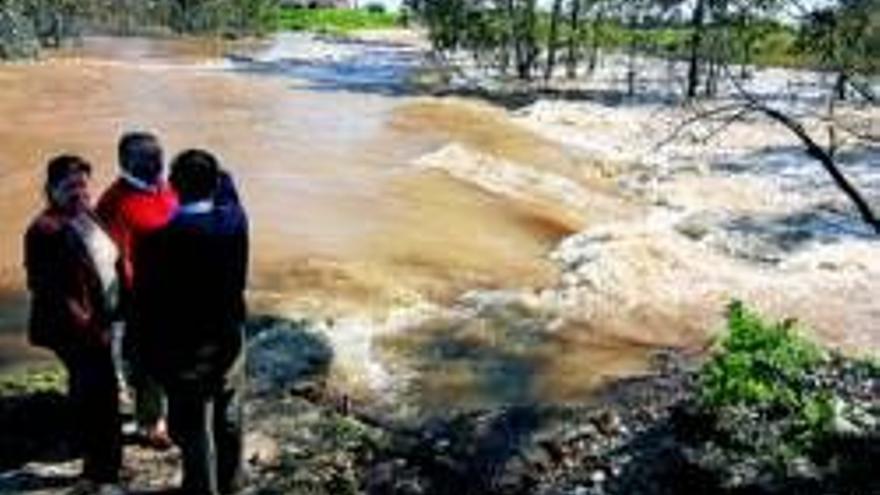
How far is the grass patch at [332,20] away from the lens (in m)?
105

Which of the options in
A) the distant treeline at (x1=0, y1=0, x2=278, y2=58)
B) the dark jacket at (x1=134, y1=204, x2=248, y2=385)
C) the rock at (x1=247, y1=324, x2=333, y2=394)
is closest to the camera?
the dark jacket at (x1=134, y1=204, x2=248, y2=385)

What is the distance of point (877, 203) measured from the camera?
86.3 ft

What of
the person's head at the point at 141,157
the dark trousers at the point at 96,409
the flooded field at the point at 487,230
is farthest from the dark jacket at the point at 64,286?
the flooded field at the point at 487,230

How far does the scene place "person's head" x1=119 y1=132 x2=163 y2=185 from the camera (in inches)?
340

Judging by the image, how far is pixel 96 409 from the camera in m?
8.67

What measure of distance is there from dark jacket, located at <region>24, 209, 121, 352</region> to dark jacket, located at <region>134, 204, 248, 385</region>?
15.4 inches

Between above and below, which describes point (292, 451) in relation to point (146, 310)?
below

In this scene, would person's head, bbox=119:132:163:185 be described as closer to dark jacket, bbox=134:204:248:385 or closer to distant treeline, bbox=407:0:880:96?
dark jacket, bbox=134:204:248:385

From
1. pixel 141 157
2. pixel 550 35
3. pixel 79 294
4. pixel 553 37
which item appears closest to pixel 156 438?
pixel 79 294

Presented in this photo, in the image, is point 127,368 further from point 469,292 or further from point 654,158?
point 654,158

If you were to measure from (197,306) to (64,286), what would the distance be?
0.85 m

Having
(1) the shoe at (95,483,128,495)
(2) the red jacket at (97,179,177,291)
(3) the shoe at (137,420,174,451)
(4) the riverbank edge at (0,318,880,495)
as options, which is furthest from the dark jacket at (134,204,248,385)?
(3) the shoe at (137,420,174,451)

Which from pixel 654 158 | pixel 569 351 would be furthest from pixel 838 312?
pixel 654 158

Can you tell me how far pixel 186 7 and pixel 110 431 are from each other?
84520 millimetres
